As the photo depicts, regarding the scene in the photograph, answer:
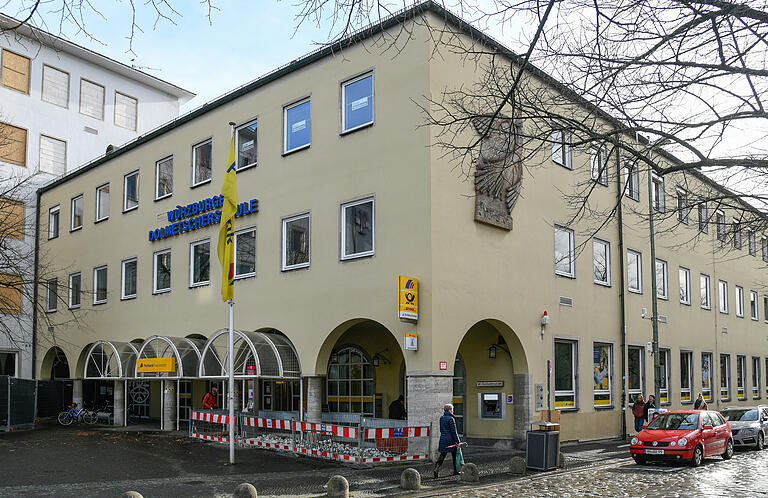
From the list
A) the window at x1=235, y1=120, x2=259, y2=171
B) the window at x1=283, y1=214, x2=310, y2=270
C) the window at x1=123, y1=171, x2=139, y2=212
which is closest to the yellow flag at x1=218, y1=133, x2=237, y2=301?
the window at x1=283, y1=214, x2=310, y2=270

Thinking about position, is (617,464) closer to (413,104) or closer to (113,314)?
(413,104)

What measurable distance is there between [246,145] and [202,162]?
2577 millimetres

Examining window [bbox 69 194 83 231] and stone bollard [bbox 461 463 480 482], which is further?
window [bbox 69 194 83 231]

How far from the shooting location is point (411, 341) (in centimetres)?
1878

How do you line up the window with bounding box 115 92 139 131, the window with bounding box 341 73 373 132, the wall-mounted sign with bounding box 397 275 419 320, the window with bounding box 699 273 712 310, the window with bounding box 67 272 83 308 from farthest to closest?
the window with bounding box 115 92 139 131, the window with bounding box 699 273 712 310, the window with bounding box 67 272 83 308, the window with bounding box 341 73 373 132, the wall-mounted sign with bounding box 397 275 419 320

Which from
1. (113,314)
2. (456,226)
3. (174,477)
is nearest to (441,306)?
(456,226)

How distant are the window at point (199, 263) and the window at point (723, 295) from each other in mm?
24832

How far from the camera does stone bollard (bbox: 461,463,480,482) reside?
15852mm

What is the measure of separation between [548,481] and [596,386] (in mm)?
10036

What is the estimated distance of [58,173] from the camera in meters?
39.3

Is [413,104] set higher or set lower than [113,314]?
higher

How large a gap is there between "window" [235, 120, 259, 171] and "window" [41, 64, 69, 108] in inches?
709

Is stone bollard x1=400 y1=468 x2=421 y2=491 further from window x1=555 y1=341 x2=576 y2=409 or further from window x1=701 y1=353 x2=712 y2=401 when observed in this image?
window x1=701 y1=353 x2=712 y2=401

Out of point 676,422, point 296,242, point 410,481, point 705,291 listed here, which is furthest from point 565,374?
point 705,291
